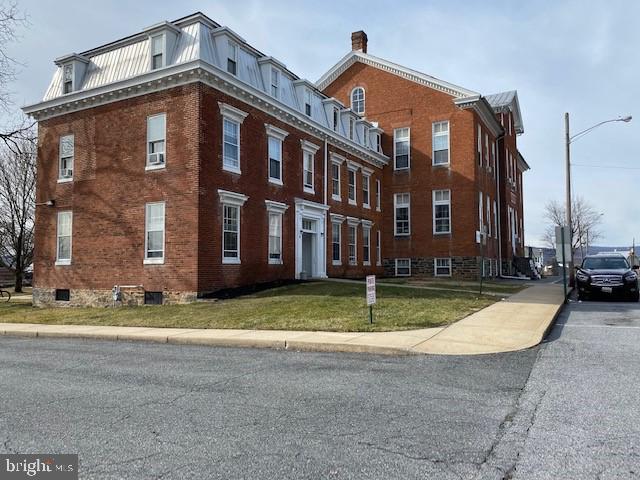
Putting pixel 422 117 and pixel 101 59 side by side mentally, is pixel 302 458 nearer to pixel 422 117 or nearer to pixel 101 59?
pixel 101 59

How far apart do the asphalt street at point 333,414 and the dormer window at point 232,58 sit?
13.5 meters

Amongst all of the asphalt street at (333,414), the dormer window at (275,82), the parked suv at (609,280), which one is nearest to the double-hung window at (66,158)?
the dormer window at (275,82)

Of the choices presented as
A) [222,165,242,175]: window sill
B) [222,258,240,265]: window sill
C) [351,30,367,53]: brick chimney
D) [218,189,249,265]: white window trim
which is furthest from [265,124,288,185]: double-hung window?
[351,30,367,53]: brick chimney

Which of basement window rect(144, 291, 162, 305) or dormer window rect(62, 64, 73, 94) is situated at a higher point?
dormer window rect(62, 64, 73, 94)

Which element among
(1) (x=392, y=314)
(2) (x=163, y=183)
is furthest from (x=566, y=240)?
(2) (x=163, y=183)

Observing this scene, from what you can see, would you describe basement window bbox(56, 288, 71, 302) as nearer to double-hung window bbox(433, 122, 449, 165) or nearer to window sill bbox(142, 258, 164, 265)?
window sill bbox(142, 258, 164, 265)

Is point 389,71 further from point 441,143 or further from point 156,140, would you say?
point 156,140

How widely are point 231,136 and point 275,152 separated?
2935 millimetres

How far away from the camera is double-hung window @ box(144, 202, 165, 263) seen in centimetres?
1848

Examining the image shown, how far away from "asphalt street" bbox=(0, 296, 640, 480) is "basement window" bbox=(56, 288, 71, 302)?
12455 mm

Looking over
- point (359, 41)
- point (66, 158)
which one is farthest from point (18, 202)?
point (359, 41)

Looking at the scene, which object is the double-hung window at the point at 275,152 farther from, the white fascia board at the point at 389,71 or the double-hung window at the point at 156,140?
the white fascia board at the point at 389,71

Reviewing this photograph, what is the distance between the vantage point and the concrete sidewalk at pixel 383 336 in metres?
9.11

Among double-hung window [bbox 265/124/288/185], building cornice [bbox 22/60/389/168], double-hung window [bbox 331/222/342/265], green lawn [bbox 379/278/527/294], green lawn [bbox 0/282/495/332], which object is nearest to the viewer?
green lawn [bbox 0/282/495/332]
